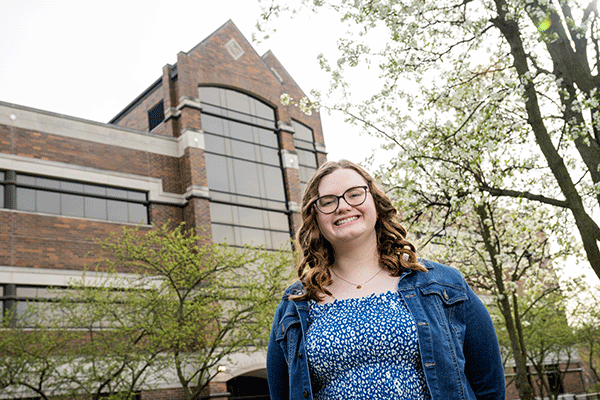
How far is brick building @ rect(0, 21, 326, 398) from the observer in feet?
70.1

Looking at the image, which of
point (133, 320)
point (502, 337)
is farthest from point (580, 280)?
point (133, 320)

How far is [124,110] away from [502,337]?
23447 mm

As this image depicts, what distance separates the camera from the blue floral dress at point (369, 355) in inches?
88.5

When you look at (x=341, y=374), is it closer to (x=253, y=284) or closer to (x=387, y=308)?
(x=387, y=308)

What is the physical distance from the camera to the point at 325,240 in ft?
9.21

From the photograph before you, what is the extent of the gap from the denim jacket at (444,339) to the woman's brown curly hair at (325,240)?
111 mm

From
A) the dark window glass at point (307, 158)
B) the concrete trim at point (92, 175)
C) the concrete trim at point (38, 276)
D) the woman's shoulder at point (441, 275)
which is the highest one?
the dark window glass at point (307, 158)

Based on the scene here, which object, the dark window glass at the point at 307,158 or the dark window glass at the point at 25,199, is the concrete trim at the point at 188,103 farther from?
the dark window glass at the point at 25,199

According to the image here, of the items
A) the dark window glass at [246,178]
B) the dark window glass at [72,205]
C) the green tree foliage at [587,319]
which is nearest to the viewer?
the dark window glass at [72,205]

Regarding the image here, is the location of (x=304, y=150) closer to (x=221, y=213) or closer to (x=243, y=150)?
(x=243, y=150)

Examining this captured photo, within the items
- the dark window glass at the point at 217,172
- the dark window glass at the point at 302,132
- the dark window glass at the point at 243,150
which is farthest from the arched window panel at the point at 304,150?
the dark window glass at the point at 217,172

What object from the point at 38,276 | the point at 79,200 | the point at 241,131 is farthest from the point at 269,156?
the point at 38,276

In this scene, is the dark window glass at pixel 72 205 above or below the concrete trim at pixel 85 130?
below

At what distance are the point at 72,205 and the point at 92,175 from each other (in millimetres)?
1474
